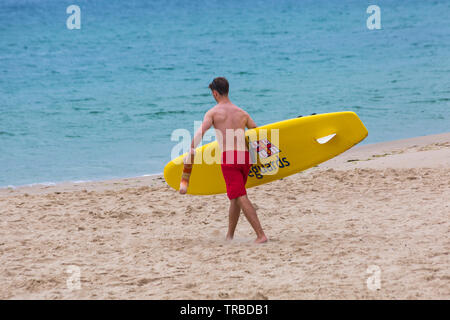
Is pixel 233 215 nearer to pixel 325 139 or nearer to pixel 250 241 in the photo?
pixel 250 241

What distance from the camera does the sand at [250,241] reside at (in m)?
4.06

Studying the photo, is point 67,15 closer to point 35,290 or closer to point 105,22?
point 105,22

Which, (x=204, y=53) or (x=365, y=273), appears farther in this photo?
(x=204, y=53)

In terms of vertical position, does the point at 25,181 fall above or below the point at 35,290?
below

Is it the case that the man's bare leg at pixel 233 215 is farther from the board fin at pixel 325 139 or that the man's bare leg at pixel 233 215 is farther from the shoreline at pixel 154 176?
the shoreline at pixel 154 176

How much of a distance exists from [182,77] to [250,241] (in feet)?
52.9

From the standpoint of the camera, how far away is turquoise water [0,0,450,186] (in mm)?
12539

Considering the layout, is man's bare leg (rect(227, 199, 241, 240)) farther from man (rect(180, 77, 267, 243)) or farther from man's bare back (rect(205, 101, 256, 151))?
man's bare back (rect(205, 101, 256, 151))

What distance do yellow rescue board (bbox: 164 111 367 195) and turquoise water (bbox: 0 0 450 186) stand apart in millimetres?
4055

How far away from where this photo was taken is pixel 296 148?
19.6 feet

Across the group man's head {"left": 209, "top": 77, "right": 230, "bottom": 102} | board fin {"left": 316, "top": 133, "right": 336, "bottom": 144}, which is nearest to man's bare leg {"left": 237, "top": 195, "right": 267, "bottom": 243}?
man's head {"left": 209, "top": 77, "right": 230, "bottom": 102}

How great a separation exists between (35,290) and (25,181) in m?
5.81
